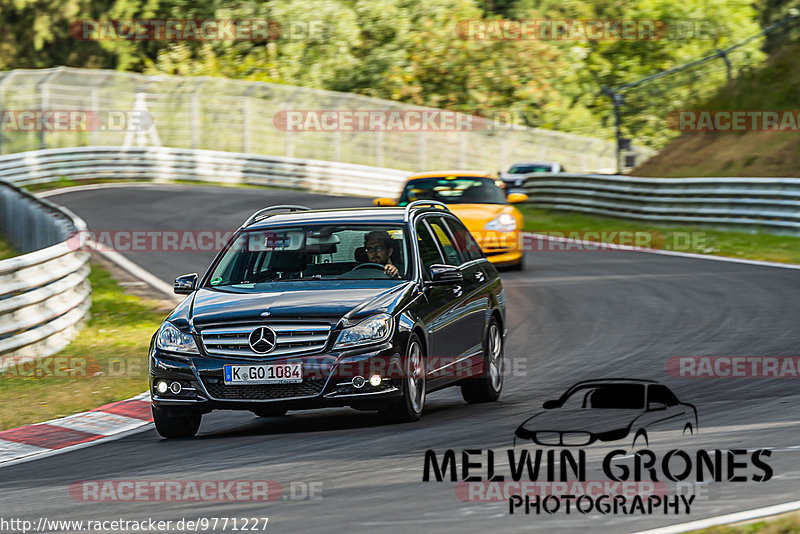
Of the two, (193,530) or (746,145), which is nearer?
(193,530)

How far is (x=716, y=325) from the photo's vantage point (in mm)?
13352

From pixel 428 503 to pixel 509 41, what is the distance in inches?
1897

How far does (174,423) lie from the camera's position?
867cm

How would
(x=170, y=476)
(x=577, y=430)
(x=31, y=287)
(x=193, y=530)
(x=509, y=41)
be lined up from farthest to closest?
(x=509, y=41), (x=31, y=287), (x=577, y=430), (x=170, y=476), (x=193, y=530)

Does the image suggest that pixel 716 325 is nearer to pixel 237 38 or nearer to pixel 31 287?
pixel 31 287

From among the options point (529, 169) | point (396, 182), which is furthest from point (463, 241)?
point (396, 182)

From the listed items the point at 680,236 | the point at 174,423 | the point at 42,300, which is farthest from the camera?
the point at 680,236

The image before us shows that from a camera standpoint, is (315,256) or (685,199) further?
(685,199)

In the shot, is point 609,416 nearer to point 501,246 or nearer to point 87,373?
point 87,373

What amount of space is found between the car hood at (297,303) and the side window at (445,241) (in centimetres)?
112

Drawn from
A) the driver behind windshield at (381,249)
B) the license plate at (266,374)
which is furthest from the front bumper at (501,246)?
the license plate at (266,374)

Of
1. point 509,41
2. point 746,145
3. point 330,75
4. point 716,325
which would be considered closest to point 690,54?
point 509,41

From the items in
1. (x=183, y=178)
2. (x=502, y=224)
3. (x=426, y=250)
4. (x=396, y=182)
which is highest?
(x=426, y=250)

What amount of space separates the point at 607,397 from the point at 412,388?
160 cm
